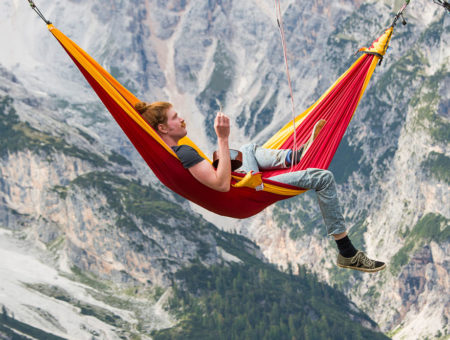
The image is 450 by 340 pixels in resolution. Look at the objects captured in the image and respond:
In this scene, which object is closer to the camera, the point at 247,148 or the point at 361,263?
the point at 361,263

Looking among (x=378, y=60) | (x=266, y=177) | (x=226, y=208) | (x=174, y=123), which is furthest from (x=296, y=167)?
(x=378, y=60)

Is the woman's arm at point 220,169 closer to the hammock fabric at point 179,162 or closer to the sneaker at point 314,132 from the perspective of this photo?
the hammock fabric at point 179,162

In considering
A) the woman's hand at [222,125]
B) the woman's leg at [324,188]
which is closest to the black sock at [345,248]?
the woman's leg at [324,188]

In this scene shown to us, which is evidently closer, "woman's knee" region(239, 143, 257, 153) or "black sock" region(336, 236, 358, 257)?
"black sock" region(336, 236, 358, 257)

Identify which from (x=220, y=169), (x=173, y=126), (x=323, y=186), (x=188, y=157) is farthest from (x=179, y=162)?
(x=323, y=186)

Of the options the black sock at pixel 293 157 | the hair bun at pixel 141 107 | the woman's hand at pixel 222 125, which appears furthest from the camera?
the black sock at pixel 293 157

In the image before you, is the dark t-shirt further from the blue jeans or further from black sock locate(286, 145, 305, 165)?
black sock locate(286, 145, 305, 165)

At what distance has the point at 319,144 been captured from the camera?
17.3m

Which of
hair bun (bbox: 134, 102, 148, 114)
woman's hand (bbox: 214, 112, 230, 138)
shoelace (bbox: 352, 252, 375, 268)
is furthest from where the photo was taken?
shoelace (bbox: 352, 252, 375, 268)

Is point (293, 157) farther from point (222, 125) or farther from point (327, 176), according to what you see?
point (222, 125)

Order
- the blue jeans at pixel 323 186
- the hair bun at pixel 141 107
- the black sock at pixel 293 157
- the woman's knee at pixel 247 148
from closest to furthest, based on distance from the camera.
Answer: the blue jeans at pixel 323 186
the hair bun at pixel 141 107
the black sock at pixel 293 157
the woman's knee at pixel 247 148

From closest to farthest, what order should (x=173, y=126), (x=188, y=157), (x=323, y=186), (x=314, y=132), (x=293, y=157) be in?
(x=188, y=157)
(x=323, y=186)
(x=173, y=126)
(x=293, y=157)
(x=314, y=132)

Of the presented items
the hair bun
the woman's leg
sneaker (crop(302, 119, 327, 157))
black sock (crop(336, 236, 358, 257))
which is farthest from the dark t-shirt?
black sock (crop(336, 236, 358, 257))

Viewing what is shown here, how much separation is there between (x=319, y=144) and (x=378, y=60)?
353 centimetres
